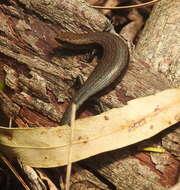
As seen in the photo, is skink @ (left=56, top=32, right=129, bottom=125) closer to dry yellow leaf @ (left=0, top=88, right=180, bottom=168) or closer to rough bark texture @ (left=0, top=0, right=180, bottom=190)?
rough bark texture @ (left=0, top=0, right=180, bottom=190)

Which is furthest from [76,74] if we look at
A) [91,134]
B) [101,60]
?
[91,134]

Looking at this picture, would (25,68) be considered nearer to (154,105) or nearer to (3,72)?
(3,72)

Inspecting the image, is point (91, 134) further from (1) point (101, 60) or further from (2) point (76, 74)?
(1) point (101, 60)

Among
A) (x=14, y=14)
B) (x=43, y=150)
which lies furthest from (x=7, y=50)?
(x=43, y=150)

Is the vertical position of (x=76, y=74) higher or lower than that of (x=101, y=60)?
lower

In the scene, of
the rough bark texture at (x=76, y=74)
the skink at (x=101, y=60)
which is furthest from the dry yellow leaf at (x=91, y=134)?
the skink at (x=101, y=60)
